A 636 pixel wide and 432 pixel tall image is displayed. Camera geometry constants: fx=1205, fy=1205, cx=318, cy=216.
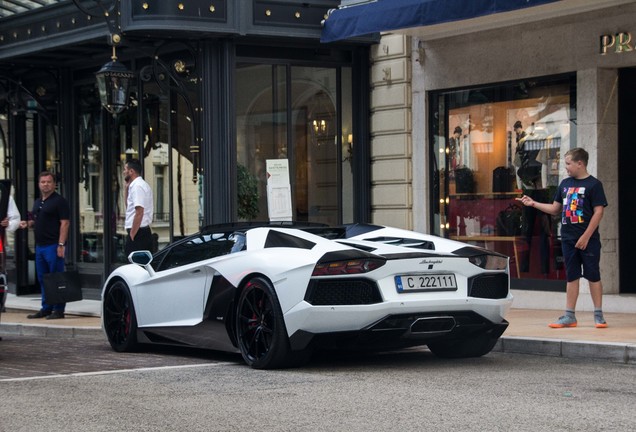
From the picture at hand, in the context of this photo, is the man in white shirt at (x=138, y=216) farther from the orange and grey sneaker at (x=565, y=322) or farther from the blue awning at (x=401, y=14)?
the orange and grey sneaker at (x=565, y=322)

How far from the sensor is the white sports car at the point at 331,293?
882 cm

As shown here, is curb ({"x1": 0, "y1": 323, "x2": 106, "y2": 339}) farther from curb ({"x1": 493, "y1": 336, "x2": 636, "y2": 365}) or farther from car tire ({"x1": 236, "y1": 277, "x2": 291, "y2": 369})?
curb ({"x1": 493, "y1": 336, "x2": 636, "y2": 365})

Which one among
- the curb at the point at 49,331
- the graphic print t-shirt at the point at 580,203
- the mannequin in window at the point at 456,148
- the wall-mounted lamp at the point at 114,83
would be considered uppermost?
the wall-mounted lamp at the point at 114,83

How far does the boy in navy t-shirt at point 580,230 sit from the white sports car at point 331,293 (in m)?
2.04

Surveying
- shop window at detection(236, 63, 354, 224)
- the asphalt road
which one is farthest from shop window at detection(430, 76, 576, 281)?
the asphalt road

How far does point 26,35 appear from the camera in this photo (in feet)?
57.0

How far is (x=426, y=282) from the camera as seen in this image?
8992 mm

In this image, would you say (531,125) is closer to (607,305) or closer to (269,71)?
(607,305)

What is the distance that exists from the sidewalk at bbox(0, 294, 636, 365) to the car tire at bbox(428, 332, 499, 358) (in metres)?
0.71

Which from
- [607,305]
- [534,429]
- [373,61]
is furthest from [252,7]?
[534,429]

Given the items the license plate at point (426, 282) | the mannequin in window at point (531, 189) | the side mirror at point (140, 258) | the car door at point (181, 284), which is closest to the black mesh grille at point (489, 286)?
the license plate at point (426, 282)

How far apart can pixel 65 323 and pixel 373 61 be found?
5.81 meters

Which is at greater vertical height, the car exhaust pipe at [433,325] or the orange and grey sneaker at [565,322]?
the car exhaust pipe at [433,325]

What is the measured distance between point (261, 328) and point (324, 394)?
1506 mm
